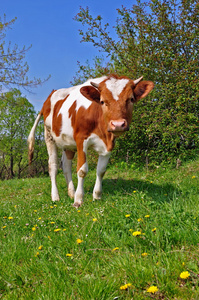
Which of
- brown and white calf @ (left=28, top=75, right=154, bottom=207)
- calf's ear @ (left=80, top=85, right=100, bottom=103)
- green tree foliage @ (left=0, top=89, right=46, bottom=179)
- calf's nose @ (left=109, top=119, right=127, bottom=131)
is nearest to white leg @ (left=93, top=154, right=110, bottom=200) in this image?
brown and white calf @ (left=28, top=75, right=154, bottom=207)

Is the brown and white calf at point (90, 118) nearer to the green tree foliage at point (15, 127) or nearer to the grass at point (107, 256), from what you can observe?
the grass at point (107, 256)

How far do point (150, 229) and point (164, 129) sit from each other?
7478 mm

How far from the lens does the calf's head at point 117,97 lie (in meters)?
4.66

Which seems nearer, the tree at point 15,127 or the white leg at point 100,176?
the white leg at point 100,176

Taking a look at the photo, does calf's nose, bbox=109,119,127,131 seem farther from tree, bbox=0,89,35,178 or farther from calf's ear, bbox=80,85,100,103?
tree, bbox=0,89,35,178

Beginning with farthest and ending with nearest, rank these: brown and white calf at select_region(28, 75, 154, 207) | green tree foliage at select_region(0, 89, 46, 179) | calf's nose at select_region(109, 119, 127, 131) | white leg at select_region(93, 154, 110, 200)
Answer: green tree foliage at select_region(0, 89, 46, 179) → white leg at select_region(93, 154, 110, 200) → brown and white calf at select_region(28, 75, 154, 207) → calf's nose at select_region(109, 119, 127, 131)

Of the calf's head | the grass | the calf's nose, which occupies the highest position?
the calf's head

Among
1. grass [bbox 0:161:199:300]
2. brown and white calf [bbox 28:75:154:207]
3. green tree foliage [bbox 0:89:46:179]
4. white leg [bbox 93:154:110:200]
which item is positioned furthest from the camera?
green tree foliage [bbox 0:89:46:179]

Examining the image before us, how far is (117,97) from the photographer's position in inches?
193

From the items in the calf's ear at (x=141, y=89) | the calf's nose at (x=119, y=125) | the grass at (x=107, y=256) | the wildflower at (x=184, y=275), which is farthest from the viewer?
the calf's ear at (x=141, y=89)

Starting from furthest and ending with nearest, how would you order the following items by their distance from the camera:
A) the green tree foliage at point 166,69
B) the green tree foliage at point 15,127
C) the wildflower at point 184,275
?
the green tree foliage at point 15,127 → the green tree foliage at point 166,69 → the wildflower at point 184,275

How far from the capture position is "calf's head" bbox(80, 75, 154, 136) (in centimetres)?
466

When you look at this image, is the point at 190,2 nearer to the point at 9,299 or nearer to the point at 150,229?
the point at 150,229

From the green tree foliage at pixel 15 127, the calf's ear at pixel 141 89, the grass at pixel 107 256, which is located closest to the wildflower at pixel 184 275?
the grass at pixel 107 256
